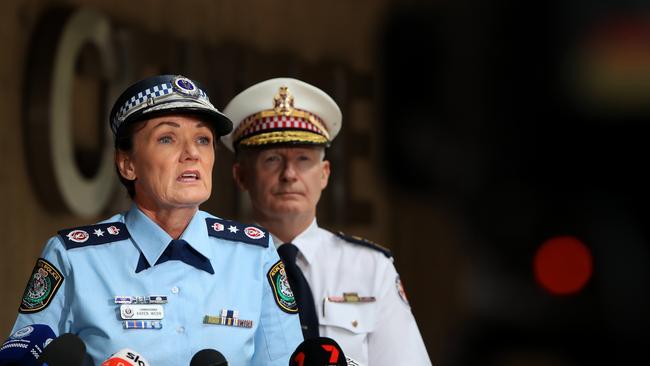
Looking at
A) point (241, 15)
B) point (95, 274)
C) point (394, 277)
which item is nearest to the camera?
point (95, 274)

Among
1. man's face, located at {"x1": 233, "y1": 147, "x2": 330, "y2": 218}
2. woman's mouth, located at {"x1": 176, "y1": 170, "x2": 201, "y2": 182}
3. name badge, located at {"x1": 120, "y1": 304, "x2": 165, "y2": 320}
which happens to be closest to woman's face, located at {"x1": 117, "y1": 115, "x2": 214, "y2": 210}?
woman's mouth, located at {"x1": 176, "y1": 170, "x2": 201, "y2": 182}

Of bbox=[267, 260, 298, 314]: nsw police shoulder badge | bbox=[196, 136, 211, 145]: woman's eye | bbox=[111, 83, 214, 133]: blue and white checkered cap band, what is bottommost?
bbox=[267, 260, 298, 314]: nsw police shoulder badge

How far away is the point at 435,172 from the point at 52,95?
3518 mm

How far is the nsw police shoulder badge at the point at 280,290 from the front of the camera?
85.4 inches

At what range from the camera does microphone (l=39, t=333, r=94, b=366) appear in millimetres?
1715

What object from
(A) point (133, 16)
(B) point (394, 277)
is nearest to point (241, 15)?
(A) point (133, 16)

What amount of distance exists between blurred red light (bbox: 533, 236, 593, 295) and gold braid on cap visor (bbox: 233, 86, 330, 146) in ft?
12.4

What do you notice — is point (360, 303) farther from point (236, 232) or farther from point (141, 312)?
point (141, 312)

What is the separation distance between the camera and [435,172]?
7.43m

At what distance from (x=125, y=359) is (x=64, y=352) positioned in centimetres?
9

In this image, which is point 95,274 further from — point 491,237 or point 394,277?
point 491,237

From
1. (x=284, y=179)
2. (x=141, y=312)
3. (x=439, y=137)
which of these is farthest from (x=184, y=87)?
(x=439, y=137)

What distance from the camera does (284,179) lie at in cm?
282

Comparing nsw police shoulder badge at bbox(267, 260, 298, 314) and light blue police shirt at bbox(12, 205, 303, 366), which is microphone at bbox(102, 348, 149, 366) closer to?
→ light blue police shirt at bbox(12, 205, 303, 366)
